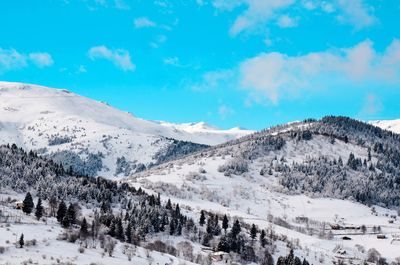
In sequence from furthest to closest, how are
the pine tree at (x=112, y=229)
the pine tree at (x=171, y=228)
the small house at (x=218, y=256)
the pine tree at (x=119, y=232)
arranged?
the pine tree at (x=171, y=228), the small house at (x=218, y=256), the pine tree at (x=119, y=232), the pine tree at (x=112, y=229)

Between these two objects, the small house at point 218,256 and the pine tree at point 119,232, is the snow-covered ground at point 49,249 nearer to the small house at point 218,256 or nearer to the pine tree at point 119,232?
the pine tree at point 119,232

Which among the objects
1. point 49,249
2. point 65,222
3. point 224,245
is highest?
point 65,222

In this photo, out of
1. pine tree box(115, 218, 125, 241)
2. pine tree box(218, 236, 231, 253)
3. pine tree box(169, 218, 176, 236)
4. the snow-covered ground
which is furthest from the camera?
pine tree box(169, 218, 176, 236)

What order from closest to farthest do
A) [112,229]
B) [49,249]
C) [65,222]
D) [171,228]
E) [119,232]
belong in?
[49,249] < [65,222] < [112,229] < [119,232] < [171,228]

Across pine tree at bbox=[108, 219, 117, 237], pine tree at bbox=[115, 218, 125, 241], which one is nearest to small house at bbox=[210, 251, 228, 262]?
pine tree at bbox=[115, 218, 125, 241]

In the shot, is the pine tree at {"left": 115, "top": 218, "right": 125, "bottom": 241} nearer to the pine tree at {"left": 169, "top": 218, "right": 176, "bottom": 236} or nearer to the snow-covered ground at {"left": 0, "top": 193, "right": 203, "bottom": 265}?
the snow-covered ground at {"left": 0, "top": 193, "right": 203, "bottom": 265}

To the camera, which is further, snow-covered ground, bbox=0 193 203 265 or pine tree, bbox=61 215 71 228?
pine tree, bbox=61 215 71 228

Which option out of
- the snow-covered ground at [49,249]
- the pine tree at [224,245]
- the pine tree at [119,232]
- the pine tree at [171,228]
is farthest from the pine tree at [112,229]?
the pine tree at [224,245]

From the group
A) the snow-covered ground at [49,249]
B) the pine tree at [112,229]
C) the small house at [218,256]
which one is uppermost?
the pine tree at [112,229]

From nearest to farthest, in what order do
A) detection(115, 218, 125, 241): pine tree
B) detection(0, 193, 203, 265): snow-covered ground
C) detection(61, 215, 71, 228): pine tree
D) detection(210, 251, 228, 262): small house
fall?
detection(0, 193, 203, 265): snow-covered ground
detection(61, 215, 71, 228): pine tree
detection(115, 218, 125, 241): pine tree
detection(210, 251, 228, 262): small house

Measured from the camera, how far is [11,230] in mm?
116125

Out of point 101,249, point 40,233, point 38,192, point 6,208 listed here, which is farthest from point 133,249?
point 38,192

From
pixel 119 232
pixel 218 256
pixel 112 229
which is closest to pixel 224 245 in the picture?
pixel 218 256

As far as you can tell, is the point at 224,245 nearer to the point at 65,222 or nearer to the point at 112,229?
the point at 112,229
